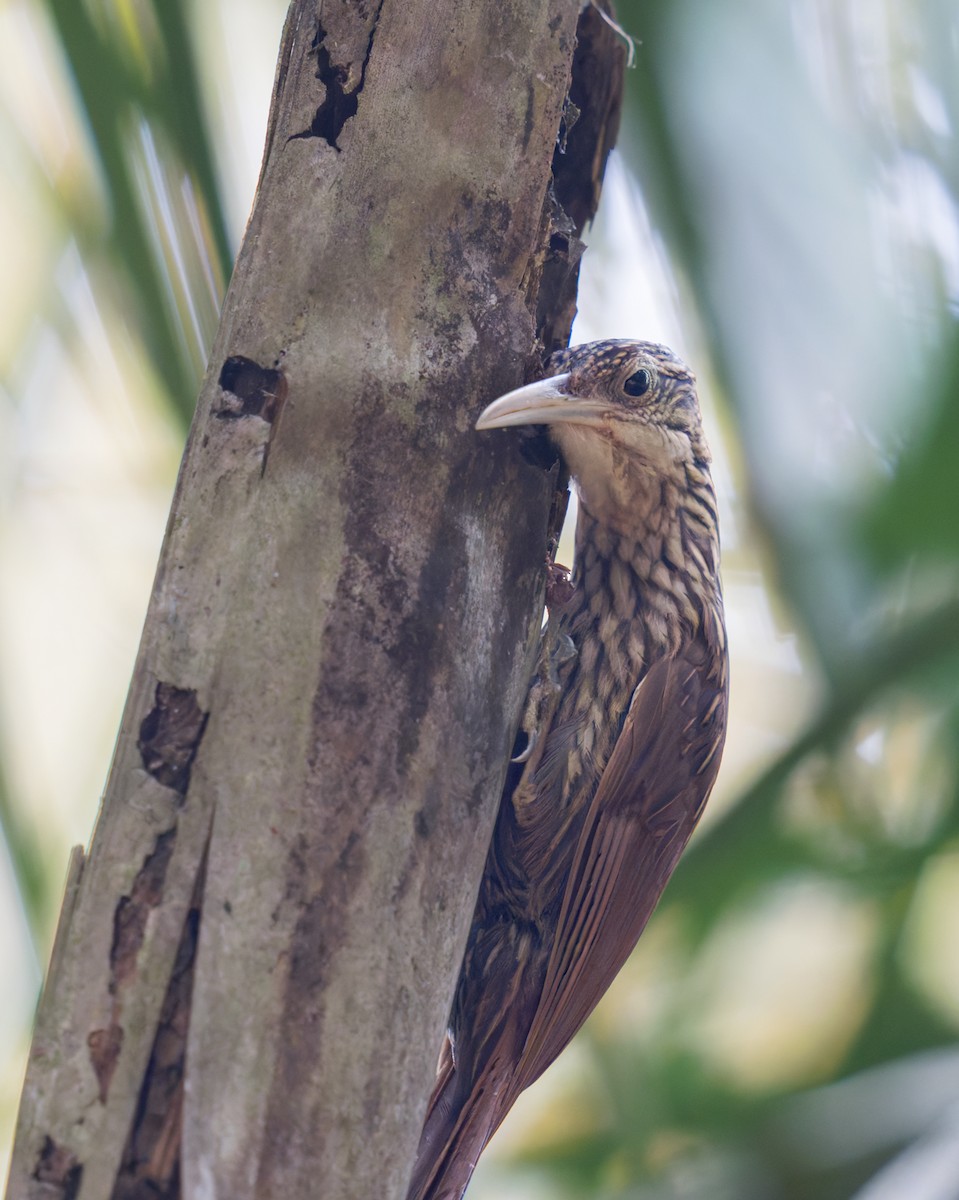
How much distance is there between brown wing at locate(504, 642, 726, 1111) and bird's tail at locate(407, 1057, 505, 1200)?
92mm

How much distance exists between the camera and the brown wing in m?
2.39

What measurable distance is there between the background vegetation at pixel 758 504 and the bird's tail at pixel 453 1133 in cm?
166

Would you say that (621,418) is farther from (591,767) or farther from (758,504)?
(758,504)

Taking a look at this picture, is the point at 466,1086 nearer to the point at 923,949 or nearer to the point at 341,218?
the point at 341,218

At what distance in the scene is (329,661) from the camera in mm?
1719

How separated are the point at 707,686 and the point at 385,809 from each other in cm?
112

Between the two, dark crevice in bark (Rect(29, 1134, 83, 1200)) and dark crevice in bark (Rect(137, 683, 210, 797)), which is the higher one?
dark crevice in bark (Rect(137, 683, 210, 797))

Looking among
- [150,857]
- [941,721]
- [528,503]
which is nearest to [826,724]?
[941,721]

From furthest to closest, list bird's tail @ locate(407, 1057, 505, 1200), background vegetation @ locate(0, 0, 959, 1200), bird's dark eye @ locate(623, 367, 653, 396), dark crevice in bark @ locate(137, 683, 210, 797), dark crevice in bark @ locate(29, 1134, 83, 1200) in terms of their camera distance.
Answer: background vegetation @ locate(0, 0, 959, 1200) < bird's dark eye @ locate(623, 367, 653, 396) < bird's tail @ locate(407, 1057, 505, 1200) < dark crevice in bark @ locate(137, 683, 210, 797) < dark crevice in bark @ locate(29, 1134, 83, 1200)

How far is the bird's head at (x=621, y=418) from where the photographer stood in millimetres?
2379

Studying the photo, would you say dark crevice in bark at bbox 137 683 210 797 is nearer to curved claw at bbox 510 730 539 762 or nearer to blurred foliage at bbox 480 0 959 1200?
curved claw at bbox 510 730 539 762

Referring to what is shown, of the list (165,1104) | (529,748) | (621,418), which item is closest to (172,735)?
(165,1104)

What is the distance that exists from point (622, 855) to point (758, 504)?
75.7 inches

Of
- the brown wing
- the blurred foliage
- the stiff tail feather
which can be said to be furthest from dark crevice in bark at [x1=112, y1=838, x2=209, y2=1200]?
the blurred foliage
